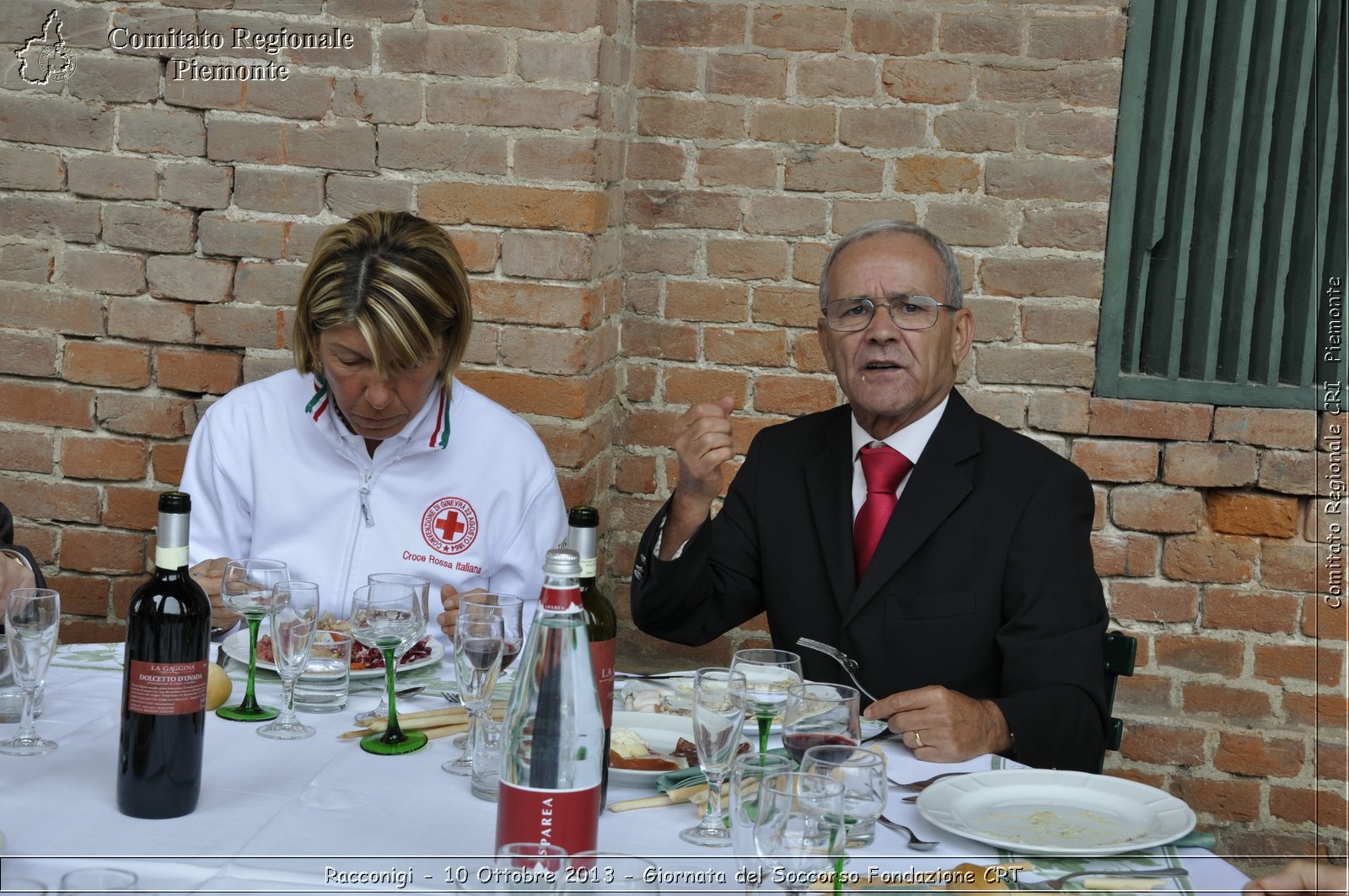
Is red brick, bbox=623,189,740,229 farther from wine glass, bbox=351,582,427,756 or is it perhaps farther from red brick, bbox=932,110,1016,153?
wine glass, bbox=351,582,427,756

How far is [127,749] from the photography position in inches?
55.9

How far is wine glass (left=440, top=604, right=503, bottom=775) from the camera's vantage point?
61.2 inches

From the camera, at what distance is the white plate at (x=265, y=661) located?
1913mm

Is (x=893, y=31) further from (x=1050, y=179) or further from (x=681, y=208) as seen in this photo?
(x=681, y=208)

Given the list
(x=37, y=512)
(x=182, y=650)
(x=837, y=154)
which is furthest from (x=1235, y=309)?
(x=37, y=512)

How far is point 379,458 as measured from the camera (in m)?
2.51

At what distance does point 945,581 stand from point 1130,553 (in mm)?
937

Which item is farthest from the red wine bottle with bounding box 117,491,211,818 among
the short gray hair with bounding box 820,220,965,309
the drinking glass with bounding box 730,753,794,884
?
the short gray hair with bounding box 820,220,965,309

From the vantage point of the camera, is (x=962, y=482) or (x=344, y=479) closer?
(x=962, y=482)

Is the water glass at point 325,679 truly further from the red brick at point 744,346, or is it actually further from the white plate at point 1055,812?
the red brick at point 744,346

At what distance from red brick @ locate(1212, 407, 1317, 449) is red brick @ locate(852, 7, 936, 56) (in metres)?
1.04

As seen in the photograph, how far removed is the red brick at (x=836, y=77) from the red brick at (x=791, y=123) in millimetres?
38

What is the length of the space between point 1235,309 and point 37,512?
2.73 metres

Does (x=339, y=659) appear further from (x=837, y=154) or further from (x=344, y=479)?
(x=837, y=154)
